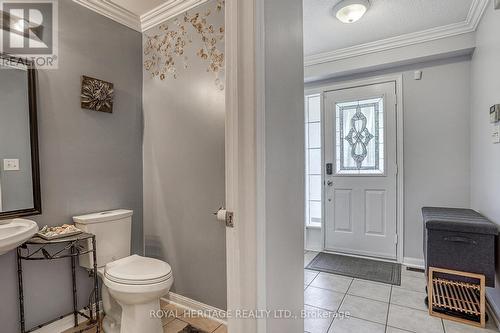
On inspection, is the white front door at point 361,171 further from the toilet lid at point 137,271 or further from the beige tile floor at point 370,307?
the toilet lid at point 137,271

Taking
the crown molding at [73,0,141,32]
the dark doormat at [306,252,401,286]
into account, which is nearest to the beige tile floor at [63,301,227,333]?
the dark doormat at [306,252,401,286]

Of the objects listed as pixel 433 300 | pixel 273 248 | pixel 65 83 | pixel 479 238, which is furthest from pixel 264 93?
pixel 433 300

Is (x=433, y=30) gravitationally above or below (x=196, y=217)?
above

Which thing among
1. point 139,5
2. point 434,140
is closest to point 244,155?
point 139,5

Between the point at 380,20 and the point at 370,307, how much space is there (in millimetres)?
2597

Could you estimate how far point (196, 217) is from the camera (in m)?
2.15

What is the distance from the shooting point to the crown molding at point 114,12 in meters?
2.08

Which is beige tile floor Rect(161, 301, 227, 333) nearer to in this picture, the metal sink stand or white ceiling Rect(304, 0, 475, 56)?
the metal sink stand

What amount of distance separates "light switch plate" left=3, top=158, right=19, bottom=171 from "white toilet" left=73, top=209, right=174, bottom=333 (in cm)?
50

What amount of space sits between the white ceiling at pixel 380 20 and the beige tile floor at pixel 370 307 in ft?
8.34

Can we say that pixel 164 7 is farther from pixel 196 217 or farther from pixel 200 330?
pixel 200 330

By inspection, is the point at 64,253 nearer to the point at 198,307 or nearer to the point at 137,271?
the point at 137,271

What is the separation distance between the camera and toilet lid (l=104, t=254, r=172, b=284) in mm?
1605

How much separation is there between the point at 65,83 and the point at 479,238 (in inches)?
128
